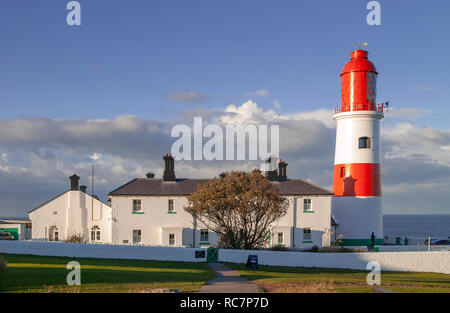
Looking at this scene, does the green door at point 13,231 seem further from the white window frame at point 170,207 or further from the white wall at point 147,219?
the white window frame at point 170,207

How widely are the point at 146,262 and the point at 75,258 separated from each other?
4.92 m

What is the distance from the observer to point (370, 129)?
41.3 meters

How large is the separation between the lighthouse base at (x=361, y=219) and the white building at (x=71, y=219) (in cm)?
2083

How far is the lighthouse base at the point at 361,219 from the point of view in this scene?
41500 millimetres

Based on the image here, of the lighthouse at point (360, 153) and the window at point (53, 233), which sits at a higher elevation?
the lighthouse at point (360, 153)

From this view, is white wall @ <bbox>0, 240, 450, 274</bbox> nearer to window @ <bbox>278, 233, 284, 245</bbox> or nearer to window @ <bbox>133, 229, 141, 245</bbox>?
window @ <bbox>278, 233, 284, 245</bbox>

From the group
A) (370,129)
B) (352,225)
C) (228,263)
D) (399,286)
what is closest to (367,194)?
(352,225)

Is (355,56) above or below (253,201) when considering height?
above

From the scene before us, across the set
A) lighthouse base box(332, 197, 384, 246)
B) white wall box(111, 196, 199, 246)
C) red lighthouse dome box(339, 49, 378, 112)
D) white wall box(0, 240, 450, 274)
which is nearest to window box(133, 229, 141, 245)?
white wall box(111, 196, 199, 246)

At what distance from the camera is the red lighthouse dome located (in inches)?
1609

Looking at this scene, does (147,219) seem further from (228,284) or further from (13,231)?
(228,284)

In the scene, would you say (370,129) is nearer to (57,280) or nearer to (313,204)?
(313,204)

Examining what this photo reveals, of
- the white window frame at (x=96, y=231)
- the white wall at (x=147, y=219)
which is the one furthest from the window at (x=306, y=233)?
the white window frame at (x=96, y=231)
